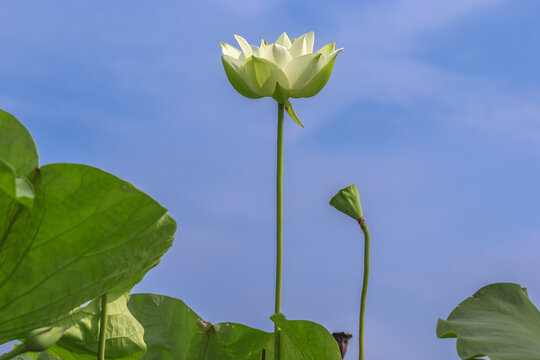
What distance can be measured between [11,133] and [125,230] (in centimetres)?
12

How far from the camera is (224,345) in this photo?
65 cm

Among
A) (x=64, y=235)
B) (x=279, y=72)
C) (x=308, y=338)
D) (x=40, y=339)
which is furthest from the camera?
(x=279, y=72)

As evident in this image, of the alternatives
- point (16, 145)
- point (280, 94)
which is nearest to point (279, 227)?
point (280, 94)

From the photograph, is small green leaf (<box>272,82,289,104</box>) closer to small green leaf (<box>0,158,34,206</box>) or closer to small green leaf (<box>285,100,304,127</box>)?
small green leaf (<box>285,100,304,127</box>)

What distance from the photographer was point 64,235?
16.6 inches

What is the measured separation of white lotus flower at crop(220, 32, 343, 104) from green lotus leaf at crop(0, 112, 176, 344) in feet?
1.10

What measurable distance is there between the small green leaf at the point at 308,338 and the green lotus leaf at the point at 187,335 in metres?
0.05

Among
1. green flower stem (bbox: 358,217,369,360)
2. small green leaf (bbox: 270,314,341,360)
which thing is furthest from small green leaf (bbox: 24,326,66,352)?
green flower stem (bbox: 358,217,369,360)

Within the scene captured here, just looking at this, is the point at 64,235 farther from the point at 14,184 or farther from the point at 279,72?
the point at 279,72

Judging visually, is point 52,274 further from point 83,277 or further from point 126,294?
point 126,294

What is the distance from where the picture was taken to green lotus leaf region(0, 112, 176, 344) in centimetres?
41

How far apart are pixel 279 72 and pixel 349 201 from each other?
0.20 meters

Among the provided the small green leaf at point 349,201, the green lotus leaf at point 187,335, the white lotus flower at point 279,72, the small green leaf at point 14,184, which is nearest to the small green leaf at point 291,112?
the white lotus flower at point 279,72

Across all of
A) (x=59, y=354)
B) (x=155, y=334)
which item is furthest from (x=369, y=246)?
(x=59, y=354)
